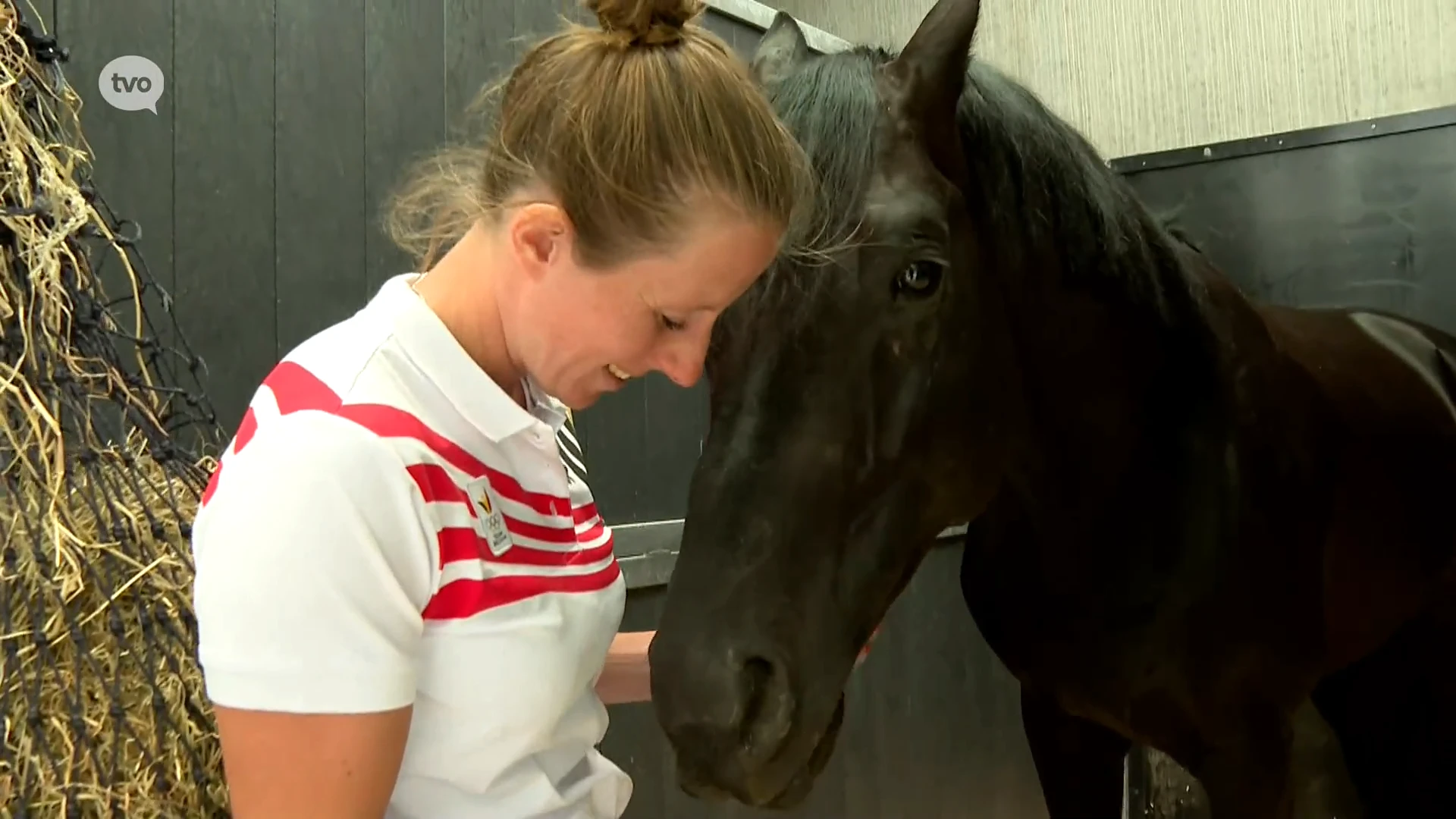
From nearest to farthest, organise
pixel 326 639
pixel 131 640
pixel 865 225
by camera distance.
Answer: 1. pixel 326 639
2. pixel 131 640
3. pixel 865 225

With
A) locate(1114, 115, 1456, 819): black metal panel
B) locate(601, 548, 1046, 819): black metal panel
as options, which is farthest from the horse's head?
locate(1114, 115, 1456, 819): black metal panel

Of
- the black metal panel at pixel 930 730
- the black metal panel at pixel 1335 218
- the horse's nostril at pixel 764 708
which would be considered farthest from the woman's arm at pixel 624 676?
the black metal panel at pixel 1335 218

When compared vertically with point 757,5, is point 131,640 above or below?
below

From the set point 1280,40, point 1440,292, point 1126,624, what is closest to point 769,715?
point 1126,624

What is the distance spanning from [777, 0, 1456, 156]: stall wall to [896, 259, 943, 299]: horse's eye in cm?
125

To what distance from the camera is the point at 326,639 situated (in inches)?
18.2

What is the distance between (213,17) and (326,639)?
2.21ft

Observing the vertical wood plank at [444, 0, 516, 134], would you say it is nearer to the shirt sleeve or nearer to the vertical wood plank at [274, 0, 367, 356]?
the vertical wood plank at [274, 0, 367, 356]

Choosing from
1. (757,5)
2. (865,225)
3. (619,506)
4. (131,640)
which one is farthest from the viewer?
(757,5)

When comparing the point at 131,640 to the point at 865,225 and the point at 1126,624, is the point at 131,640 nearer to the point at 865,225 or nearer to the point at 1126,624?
the point at 865,225

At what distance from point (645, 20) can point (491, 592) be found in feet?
1.05

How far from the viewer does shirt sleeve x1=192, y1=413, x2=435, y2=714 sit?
0.46 m

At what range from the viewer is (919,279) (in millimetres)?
723

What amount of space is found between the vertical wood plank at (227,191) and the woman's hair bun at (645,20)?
1.61ft
